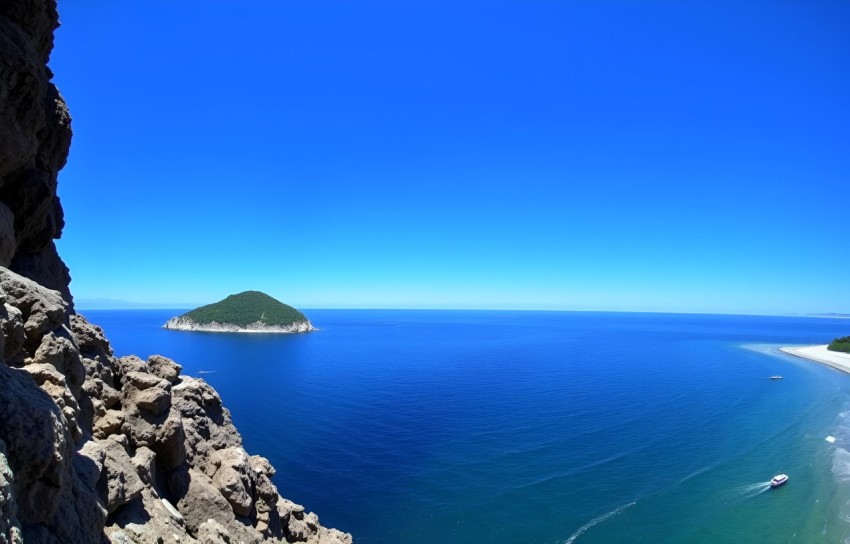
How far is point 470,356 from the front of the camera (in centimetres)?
13275

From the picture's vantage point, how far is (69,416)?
1029 cm

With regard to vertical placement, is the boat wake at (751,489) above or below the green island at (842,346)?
below

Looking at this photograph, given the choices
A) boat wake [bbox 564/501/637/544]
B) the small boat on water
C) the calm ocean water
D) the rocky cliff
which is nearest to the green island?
the calm ocean water

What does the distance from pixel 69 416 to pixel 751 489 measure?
51194mm

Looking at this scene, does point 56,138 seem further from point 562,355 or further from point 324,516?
point 562,355

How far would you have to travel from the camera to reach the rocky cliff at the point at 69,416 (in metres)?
8.55

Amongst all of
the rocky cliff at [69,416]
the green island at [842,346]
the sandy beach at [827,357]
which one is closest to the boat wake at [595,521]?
the rocky cliff at [69,416]

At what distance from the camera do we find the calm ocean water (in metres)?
34.1

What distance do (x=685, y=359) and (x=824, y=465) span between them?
94740 mm

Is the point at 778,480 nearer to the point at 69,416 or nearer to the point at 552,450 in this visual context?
the point at 552,450

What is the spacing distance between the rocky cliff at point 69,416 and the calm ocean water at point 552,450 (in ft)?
58.7

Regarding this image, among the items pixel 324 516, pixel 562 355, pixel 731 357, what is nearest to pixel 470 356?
pixel 562 355

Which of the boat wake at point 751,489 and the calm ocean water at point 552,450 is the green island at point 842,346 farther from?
the boat wake at point 751,489

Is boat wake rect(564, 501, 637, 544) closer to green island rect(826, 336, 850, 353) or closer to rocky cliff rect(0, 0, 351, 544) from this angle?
rocky cliff rect(0, 0, 351, 544)
